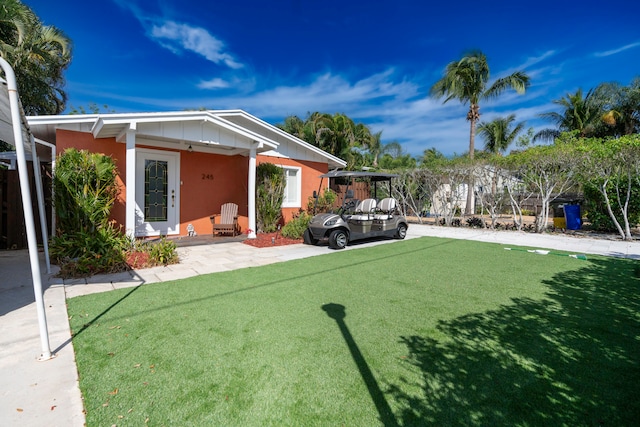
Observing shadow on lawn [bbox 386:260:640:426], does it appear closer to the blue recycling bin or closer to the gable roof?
the gable roof

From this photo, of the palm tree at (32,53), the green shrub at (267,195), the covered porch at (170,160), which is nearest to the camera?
the covered porch at (170,160)

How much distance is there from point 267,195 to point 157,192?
116 inches

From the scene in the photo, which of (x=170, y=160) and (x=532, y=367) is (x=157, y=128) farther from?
(x=532, y=367)

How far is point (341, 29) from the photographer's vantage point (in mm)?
12562

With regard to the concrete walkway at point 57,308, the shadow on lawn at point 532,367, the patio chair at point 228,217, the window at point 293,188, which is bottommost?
the concrete walkway at point 57,308

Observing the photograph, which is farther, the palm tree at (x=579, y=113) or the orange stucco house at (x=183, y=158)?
the palm tree at (x=579, y=113)

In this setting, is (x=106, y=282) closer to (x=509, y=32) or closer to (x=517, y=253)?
(x=517, y=253)

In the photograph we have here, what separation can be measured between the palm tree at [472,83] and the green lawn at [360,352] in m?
14.2

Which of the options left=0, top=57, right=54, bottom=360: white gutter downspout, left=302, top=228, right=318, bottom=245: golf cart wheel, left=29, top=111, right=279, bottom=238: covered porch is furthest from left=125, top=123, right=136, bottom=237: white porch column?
left=302, top=228, right=318, bottom=245: golf cart wheel

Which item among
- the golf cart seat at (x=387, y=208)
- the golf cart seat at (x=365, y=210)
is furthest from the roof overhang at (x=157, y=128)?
the golf cart seat at (x=387, y=208)

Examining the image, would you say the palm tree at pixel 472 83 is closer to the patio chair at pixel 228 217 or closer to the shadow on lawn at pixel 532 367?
the patio chair at pixel 228 217

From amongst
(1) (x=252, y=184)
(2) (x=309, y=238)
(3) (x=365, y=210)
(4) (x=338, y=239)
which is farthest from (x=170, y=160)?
(3) (x=365, y=210)

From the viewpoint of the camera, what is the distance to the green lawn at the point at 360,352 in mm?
1959

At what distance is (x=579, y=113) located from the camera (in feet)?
72.0
